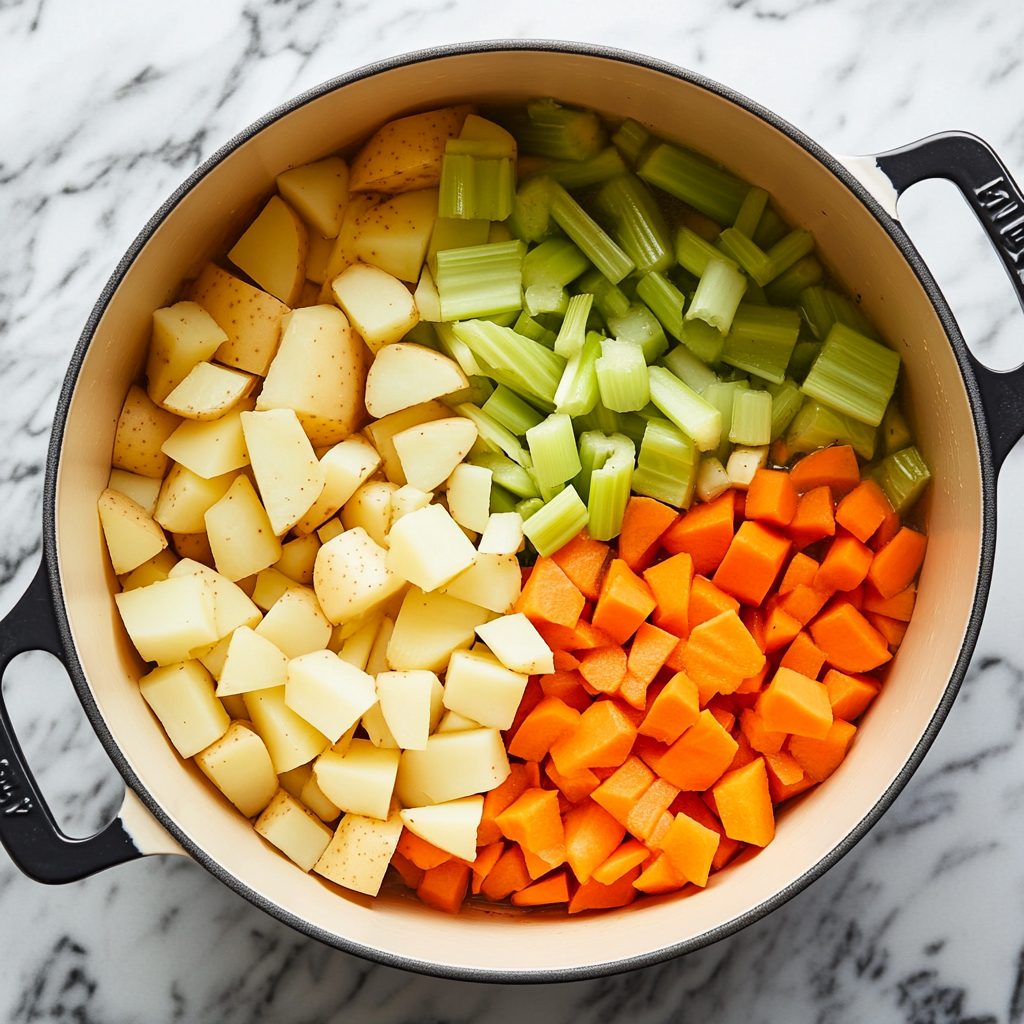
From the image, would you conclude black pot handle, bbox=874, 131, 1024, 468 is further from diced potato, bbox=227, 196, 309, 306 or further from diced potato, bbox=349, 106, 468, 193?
diced potato, bbox=227, 196, 309, 306

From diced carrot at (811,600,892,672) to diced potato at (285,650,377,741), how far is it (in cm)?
66

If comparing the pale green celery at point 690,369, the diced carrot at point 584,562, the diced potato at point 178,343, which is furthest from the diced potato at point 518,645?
the diced potato at point 178,343

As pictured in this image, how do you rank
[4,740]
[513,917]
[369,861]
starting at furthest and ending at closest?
[513,917] → [369,861] → [4,740]

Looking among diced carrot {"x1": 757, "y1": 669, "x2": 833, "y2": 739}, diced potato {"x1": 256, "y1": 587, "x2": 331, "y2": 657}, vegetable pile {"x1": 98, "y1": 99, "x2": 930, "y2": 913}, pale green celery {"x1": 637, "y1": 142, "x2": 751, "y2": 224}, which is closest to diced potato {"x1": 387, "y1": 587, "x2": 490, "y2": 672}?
vegetable pile {"x1": 98, "y1": 99, "x2": 930, "y2": 913}

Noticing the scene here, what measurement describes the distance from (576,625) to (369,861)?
17.2 inches

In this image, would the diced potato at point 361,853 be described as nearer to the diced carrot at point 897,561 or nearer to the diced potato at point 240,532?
the diced potato at point 240,532

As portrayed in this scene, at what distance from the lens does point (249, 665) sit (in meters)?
1.30

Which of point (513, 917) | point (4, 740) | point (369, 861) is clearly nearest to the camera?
point (4, 740)

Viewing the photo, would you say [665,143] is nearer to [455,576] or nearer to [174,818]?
[455,576]

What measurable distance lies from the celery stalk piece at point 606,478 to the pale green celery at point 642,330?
0.45 feet

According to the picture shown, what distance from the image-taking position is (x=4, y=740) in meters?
1.11

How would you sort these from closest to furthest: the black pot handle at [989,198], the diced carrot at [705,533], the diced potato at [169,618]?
the black pot handle at [989,198] < the diced potato at [169,618] < the diced carrot at [705,533]

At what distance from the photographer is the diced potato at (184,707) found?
4.25ft

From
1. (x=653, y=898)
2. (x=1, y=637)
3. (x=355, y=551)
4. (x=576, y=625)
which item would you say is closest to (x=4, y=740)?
(x=1, y=637)
